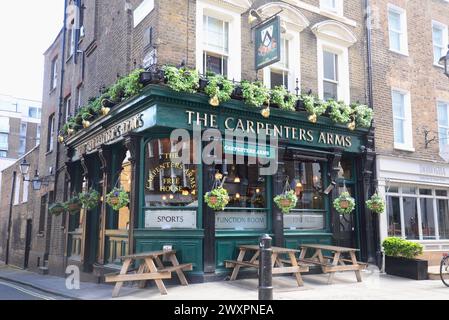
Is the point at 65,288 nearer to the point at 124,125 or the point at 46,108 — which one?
the point at 124,125

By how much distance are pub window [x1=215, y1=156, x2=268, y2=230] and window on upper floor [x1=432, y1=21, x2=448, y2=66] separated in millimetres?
9523

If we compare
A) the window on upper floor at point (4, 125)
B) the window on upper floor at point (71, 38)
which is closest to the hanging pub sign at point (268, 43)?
the window on upper floor at point (71, 38)

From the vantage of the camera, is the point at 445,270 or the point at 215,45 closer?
the point at 445,270

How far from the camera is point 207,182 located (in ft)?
34.1

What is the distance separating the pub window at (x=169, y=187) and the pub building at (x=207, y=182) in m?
0.02

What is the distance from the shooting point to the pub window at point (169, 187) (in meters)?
10.2

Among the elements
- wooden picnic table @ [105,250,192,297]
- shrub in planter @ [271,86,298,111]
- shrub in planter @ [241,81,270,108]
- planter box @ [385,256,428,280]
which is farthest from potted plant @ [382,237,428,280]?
wooden picnic table @ [105,250,192,297]

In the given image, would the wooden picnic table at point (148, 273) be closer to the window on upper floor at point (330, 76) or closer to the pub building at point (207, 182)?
the pub building at point (207, 182)

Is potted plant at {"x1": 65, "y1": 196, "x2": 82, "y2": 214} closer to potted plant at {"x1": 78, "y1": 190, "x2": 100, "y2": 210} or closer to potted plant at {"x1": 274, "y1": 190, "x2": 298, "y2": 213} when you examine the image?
potted plant at {"x1": 78, "y1": 190, "x2": 100, "y2": 210}

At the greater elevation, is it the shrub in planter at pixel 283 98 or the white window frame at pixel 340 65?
the white window frame at pixel 340 65

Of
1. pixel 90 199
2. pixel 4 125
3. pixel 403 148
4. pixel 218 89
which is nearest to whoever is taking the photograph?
pixel 218 89

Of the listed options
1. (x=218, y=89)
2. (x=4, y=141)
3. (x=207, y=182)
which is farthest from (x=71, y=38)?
(x=4, y=141)

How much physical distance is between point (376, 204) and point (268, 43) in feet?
18.3

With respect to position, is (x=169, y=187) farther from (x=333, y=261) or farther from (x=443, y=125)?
(x=443, y=125)
